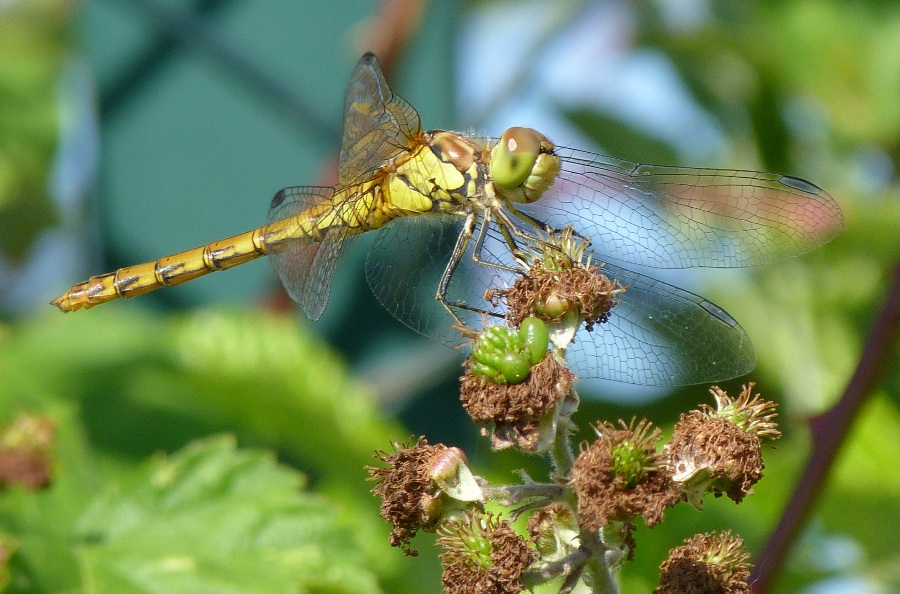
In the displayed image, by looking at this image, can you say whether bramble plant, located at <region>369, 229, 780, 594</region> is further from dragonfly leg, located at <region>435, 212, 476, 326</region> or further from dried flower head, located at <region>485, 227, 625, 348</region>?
dragonfly leg, located at <region>435, 212, 476, 326</region>

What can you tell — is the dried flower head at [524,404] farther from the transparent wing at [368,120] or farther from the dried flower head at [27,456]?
the transparent wing at [368,120]

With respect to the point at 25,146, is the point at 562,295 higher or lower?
lower

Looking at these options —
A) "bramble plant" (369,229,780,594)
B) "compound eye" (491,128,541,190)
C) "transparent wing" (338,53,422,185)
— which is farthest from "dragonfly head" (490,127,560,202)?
"bramble plant" (369,229,780,594)

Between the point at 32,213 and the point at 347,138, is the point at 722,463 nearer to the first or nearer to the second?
the point at 347,138

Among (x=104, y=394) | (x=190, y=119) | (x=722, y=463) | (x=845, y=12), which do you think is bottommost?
(x=722, y=463)

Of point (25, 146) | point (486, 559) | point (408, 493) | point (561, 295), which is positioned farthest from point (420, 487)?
point (25, 146)

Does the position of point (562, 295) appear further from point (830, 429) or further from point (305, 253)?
point (305, 253)

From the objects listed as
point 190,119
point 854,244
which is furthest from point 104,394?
point 854,244

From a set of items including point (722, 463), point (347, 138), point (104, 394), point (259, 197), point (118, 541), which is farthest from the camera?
point (259, 197)
